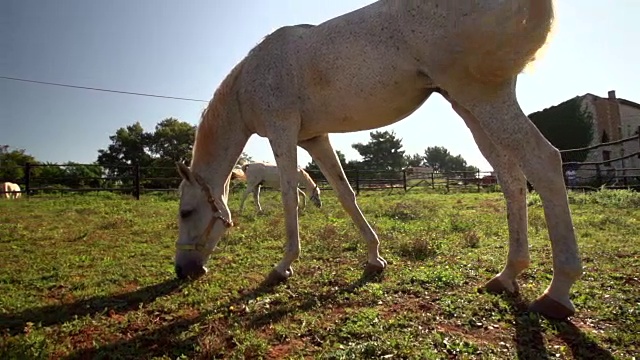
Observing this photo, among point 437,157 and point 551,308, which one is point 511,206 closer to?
point 551,308

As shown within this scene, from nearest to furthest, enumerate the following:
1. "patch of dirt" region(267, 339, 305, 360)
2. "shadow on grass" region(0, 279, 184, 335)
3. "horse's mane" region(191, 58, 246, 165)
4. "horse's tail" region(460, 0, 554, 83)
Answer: "patch of dirt" region(267, 339, 305, 360)
"horse's tail" region(460, 0, 554, 83)
"shadow on grass" region(0, 279, 184, 335)
"horse's mane" region(191, 58, 246, 165)

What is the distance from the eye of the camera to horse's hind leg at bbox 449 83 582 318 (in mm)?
2631

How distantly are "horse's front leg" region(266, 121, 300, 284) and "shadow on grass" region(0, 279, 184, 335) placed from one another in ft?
3.40

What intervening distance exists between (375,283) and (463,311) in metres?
0.97

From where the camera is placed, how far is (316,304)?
3.16 metres

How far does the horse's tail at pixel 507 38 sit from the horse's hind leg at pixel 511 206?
66 centimetres

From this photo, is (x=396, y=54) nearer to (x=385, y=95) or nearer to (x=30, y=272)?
(x=385, y=95)

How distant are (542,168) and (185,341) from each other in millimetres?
2680

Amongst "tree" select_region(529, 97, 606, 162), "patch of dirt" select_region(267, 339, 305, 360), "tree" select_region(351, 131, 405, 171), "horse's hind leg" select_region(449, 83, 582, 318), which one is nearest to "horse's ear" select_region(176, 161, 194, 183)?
"patch of dirt" select_region(267, 339, 305, 360)

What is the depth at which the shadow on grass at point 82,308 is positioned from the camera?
3.02 m

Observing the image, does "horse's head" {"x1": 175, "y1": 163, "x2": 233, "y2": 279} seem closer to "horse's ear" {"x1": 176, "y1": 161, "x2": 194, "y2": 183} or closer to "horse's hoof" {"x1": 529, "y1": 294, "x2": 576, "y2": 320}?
"horse's ear" {"x1": 176, "y1": 161, "x2": 194, "y2": 183}

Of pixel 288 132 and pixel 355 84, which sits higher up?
pixel 355 84

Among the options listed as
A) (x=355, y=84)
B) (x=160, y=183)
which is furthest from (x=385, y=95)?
(x=160, y=183)

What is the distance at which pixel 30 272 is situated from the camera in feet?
14.9
